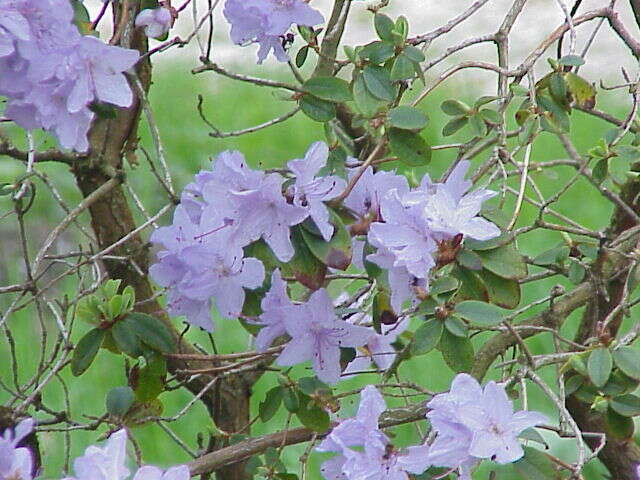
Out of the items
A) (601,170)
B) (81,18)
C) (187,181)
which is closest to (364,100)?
(81,18)

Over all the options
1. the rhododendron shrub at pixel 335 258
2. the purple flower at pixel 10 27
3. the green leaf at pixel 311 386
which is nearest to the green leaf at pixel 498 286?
the rhododendron shrub at pixel 335 258

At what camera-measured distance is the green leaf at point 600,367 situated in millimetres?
962

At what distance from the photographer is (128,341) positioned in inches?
43.5

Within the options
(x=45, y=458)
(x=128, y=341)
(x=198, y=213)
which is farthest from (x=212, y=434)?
(x=45, y=458)

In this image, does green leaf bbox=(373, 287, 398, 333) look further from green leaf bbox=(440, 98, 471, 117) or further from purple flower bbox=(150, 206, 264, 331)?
green leaf bbox=(440, 98, 471, 117)

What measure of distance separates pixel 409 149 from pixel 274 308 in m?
0.20

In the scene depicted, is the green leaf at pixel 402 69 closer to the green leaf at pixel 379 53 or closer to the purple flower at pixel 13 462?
the green leaf at pixel 379 53

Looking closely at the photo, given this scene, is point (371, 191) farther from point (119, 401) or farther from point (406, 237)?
point (119, 401)

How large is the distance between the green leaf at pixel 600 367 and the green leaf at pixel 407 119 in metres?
0.26

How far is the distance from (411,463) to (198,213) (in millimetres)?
309

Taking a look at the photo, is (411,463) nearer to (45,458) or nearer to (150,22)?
(150,22)

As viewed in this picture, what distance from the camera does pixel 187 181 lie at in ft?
10.5

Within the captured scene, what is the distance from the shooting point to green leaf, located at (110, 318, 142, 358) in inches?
43.5

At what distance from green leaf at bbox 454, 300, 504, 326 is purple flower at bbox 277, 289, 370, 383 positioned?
0.13 m
